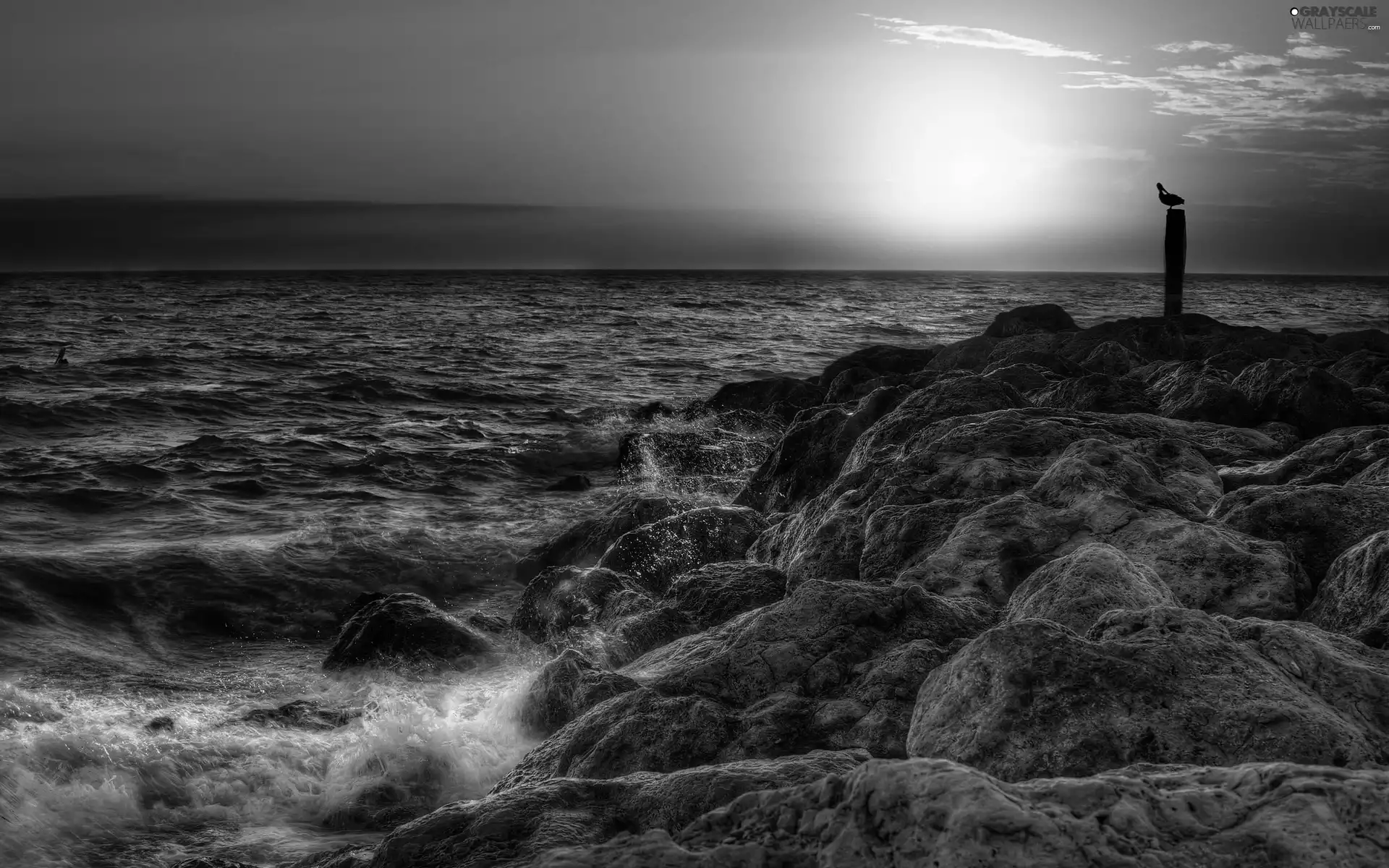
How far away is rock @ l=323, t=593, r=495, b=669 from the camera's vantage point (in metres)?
7.17

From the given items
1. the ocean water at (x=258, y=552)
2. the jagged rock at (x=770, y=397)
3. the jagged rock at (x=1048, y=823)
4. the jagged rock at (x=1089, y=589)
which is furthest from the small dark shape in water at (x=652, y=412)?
the jagged rock at (x=1048, y=823)

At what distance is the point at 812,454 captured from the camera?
31.3 feet

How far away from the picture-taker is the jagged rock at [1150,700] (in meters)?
2.65

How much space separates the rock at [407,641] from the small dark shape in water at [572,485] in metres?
6.63

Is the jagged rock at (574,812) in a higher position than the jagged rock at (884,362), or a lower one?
lower

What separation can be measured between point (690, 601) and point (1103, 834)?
13.8 ft


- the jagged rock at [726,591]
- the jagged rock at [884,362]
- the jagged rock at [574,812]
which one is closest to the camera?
the jagged rock at [574,812]

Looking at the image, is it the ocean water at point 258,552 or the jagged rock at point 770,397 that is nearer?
the ocean water at point 258,552

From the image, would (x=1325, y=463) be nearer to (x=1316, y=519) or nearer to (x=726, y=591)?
(x=1316, y=519)

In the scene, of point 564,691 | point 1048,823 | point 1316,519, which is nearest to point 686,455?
point 564,691

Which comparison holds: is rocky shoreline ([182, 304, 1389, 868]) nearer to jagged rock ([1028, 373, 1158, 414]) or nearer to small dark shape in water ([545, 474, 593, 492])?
jagged rock ([1028, 373, 1158, 414])

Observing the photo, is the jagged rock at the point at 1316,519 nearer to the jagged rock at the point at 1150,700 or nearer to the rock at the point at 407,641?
the jagged rock at the point at 1150,700

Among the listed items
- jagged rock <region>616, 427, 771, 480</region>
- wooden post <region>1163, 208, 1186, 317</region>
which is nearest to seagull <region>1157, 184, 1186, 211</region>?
wooden post <region>1163, 208, 1186, 317</region>

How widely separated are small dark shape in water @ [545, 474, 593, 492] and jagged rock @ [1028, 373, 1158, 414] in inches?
283
